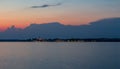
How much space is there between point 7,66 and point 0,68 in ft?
9.73

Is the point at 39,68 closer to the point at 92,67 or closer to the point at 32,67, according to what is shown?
the point at 32,67

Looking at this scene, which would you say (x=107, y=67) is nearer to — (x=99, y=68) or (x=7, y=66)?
(x=99, y=68)

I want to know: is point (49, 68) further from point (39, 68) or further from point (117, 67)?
point (117, 67)

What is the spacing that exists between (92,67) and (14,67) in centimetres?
1054

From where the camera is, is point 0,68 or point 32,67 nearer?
point 0,68

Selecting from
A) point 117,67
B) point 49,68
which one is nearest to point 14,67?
point 49,68

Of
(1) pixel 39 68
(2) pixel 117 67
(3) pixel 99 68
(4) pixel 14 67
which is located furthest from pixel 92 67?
(4) pixel 14 67

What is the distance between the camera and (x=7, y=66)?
142ft

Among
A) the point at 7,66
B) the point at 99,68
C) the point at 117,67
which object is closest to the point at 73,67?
A: the point at 99,68

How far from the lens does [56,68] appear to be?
4153 cm

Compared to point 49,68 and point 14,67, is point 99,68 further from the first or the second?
point 14,67

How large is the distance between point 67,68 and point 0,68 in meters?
8.77

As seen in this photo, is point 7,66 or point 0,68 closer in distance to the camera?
point 0,68

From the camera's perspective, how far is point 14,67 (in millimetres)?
42219
